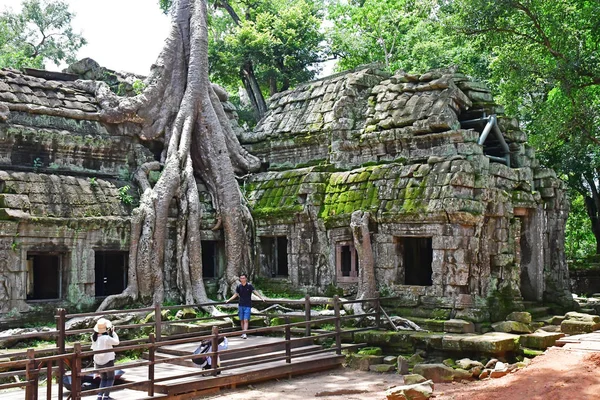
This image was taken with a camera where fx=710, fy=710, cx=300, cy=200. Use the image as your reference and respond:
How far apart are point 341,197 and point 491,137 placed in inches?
148

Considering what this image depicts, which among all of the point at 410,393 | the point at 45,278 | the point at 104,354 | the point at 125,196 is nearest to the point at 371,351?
the point at 410,393

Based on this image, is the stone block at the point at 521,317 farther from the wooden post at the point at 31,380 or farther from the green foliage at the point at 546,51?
the wooden post at the point at 31,380

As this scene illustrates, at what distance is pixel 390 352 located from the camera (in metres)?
13.4

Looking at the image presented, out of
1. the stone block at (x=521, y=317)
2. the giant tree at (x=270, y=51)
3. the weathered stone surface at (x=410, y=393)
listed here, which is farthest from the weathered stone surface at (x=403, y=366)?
the giant tree at (x=270, y=51)

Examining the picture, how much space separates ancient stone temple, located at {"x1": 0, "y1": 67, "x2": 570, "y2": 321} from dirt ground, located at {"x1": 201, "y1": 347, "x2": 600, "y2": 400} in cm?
265

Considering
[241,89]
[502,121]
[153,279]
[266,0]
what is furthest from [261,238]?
[241,89]

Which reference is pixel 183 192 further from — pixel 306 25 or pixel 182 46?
pixel 306 25

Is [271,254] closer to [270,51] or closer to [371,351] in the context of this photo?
[371,351]

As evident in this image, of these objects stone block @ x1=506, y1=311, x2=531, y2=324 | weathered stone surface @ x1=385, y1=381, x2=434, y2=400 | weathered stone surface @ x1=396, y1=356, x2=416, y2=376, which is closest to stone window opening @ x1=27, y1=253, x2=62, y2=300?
weathered stone surface @ x1=396, y1=356, x2=416, y2=376

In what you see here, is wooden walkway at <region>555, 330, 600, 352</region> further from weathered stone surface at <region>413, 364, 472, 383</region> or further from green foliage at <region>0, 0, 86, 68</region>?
green foliage at <region>0, 0, 86, 68</region>

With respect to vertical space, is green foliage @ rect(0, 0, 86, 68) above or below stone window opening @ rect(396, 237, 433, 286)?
Answer: above

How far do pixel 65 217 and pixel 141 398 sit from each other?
18.9 feet

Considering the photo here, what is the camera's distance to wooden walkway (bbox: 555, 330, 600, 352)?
1129cm

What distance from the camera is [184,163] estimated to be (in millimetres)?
16562
